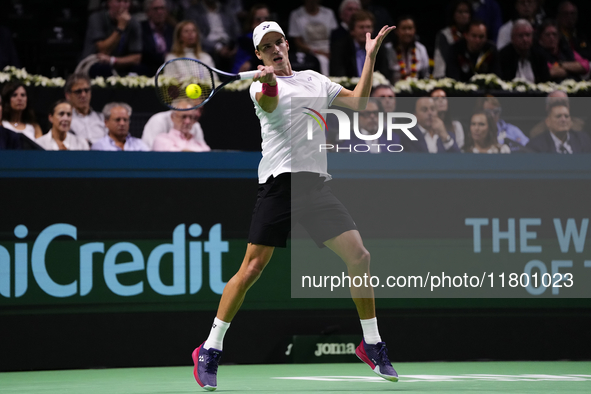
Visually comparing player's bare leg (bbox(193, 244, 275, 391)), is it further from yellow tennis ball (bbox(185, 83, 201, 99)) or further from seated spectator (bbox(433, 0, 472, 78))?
seated spectator (bbox(433, 0, 472, 78))

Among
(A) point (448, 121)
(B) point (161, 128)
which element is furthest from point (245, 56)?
(A) point (448, 121)

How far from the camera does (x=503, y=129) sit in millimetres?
6352

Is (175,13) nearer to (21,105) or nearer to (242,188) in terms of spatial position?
(21,105)

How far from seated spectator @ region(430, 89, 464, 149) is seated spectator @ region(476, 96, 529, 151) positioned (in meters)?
0.25

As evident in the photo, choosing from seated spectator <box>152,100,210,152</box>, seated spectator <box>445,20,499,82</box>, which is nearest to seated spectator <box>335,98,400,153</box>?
seated spectator <box>152,100,210,152</box>

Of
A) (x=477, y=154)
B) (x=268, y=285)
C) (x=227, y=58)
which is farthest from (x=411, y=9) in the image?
(x=268, y=285)

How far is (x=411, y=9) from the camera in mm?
11719

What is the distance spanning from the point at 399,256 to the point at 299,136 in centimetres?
190

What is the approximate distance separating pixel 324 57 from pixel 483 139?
363 cm

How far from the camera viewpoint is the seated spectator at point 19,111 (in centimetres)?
640

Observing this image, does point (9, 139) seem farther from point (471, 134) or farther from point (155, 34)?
point (471, 134)

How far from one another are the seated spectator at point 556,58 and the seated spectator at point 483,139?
303cm

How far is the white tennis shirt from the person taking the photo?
4277mm

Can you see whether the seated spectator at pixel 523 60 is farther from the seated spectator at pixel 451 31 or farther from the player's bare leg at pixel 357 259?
the player's bare leg at pixel 357 259
